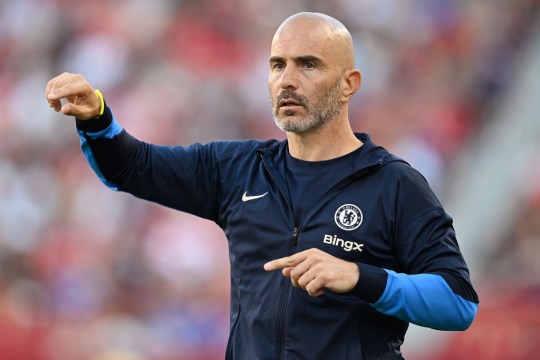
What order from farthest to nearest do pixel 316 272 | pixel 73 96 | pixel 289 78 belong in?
pixel 289 78 < pixel 73 96 < pixel 316 272

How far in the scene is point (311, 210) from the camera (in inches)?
137

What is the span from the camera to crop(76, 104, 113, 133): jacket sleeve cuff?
344 centimetres

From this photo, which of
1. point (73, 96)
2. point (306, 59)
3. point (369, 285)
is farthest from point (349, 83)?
point (73, 96)

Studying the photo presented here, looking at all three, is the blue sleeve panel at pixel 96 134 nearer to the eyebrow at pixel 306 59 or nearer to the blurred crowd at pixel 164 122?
the eyebrow at pixel 306 59

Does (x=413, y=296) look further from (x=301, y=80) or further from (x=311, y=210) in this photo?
(x=301, y=80)

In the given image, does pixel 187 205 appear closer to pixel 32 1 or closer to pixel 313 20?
pixel 313 20

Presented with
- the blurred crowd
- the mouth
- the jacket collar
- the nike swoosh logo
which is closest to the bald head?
the mouth

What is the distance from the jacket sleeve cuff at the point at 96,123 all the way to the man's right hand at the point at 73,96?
3 centimetres

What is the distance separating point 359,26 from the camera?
8.88m

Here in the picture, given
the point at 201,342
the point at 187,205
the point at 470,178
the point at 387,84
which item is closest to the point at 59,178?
the point at 201,342

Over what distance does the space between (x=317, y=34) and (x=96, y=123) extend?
0.89 meters

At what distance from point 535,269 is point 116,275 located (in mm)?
3369

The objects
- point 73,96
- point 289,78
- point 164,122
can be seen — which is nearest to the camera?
point 73,96

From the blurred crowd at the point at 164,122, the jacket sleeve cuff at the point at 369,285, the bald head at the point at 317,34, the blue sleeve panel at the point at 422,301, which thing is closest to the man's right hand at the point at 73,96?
the bald head at the point at 317,34
